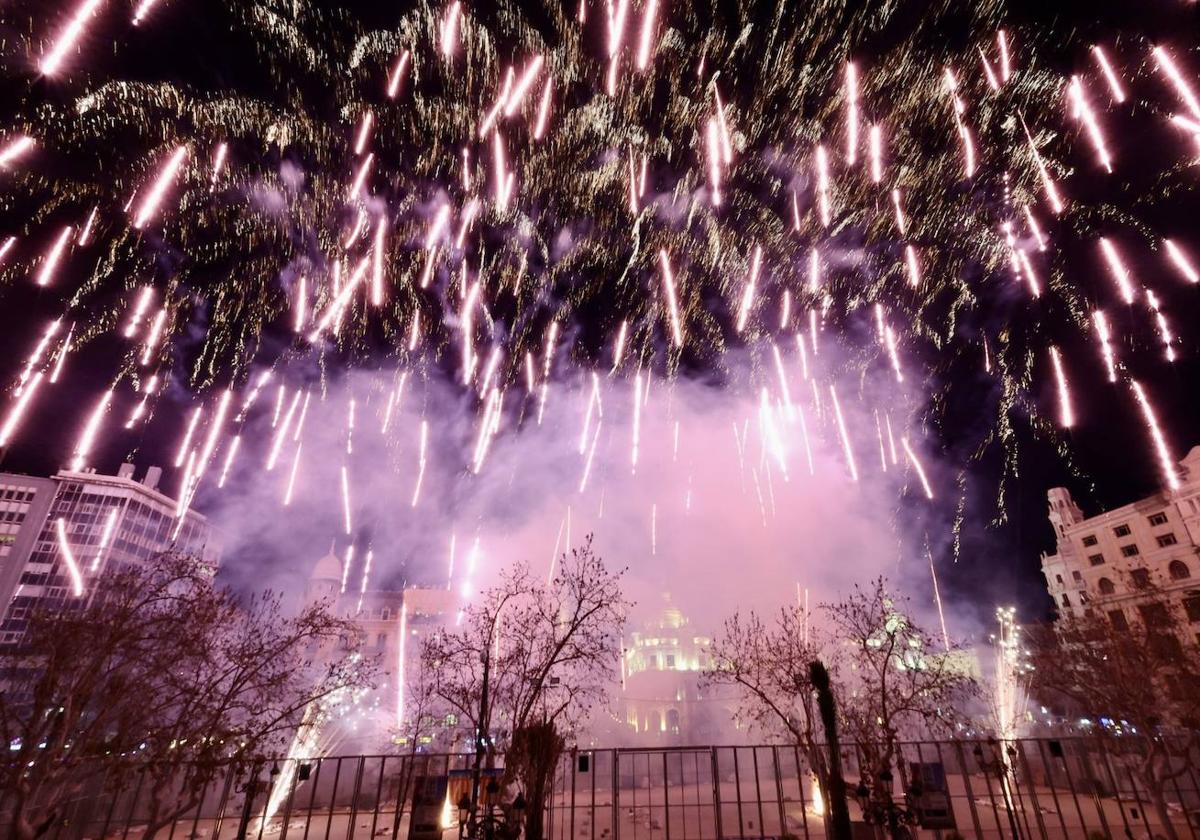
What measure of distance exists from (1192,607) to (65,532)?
134 m

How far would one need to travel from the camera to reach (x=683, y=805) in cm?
2658

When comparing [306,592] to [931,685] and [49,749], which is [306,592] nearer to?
[49,749]

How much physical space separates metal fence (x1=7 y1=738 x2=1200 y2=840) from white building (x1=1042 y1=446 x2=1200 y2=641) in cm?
1829

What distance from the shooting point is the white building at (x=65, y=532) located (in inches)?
2931

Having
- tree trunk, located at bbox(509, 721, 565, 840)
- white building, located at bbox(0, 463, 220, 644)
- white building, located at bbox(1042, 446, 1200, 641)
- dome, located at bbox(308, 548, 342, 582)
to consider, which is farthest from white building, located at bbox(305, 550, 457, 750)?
white building, located at bbox(1042, 446, 1200, 641)

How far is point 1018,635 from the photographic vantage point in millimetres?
70562

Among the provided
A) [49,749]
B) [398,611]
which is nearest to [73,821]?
[49,749]

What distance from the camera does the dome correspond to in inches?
5364

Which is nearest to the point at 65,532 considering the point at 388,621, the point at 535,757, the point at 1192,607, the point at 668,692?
the point at 388,621

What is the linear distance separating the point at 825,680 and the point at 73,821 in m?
34.0

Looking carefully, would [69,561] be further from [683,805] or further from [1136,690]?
[1136,690]

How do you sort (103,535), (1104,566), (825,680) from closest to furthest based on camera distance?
(825,680) → (1104,566) → (103,535)

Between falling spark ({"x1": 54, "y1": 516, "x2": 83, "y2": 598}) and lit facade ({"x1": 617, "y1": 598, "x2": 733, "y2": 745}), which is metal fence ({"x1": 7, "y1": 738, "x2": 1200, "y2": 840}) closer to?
falling spark ({"x1": 54, "y1": 516, "x2": 83, "y2": 598})

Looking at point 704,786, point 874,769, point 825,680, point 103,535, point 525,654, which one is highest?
point 103,535
